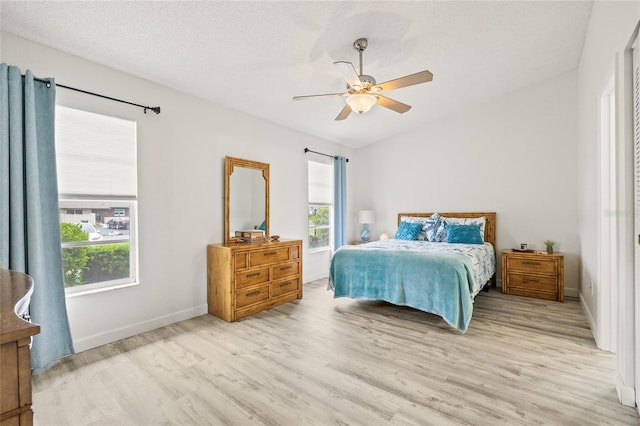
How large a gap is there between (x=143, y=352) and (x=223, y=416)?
4.06 ft

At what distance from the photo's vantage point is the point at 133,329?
2965mm

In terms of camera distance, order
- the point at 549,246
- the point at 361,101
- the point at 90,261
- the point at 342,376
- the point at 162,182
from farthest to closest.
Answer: the point at 549,246
the point at 162,182
the point at 90,261
the point at 361,101
the point at 342,376

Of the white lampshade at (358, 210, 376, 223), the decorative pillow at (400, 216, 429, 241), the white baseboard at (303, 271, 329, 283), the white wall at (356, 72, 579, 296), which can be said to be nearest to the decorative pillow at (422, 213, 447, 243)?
the decorative pillow at (400, 216, 429, 241)

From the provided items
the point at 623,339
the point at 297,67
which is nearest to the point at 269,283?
the point at 297,67

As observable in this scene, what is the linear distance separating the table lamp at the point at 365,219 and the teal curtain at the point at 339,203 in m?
0.40

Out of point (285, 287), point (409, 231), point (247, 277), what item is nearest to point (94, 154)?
point (247, 277)

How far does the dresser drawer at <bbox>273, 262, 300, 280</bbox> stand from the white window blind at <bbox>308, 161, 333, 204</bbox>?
1.43 metres

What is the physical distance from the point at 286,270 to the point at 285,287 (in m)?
0.22

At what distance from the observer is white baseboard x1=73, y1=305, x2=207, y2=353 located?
265 centimetres

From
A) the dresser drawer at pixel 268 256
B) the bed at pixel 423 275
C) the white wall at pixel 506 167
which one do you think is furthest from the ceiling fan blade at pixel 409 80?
the white wall at pixel 506 167

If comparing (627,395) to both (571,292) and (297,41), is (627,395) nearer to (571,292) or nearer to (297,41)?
(571,292)

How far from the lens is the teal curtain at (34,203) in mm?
2174

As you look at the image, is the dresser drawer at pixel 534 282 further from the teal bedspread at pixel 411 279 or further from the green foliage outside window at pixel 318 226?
the green foliage outside window at pixel 318 226

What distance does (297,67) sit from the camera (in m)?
3.17
